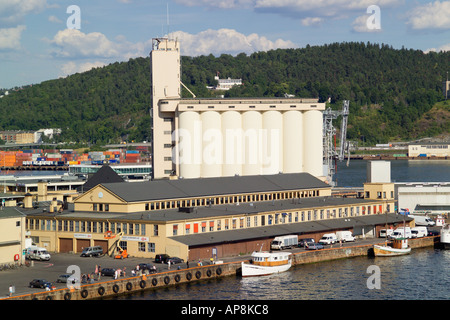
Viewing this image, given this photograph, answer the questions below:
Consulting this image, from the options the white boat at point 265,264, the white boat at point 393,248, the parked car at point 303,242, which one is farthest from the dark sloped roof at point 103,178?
the white boat at point 393,248

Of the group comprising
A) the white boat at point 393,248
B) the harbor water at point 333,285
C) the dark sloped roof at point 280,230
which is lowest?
the harbor water at point 333,285

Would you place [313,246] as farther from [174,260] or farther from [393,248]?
[174,260]

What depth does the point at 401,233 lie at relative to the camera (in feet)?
281

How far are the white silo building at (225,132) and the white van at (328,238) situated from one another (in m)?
30.8

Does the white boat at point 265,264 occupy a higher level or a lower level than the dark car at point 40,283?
lower

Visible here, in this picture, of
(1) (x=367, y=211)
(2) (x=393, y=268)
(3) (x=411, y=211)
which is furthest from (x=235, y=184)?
(3) (x=411, y=211)

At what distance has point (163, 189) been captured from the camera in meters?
80.6

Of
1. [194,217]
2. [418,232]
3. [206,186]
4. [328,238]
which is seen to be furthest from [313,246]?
[418,232]

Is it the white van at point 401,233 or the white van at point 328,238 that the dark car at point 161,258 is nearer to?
the white van at point 328,238

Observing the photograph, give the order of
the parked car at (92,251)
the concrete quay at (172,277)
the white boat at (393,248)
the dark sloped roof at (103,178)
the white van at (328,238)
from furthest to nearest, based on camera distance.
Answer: the dark sloped roof at (103,178) → the white van at (328,238) → the white boat at (393,248) → the parked car at (92,251) → the concrete quay at (172,277)

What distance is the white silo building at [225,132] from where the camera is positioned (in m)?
109

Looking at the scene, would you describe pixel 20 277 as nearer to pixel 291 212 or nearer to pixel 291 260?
pixel 291 260
